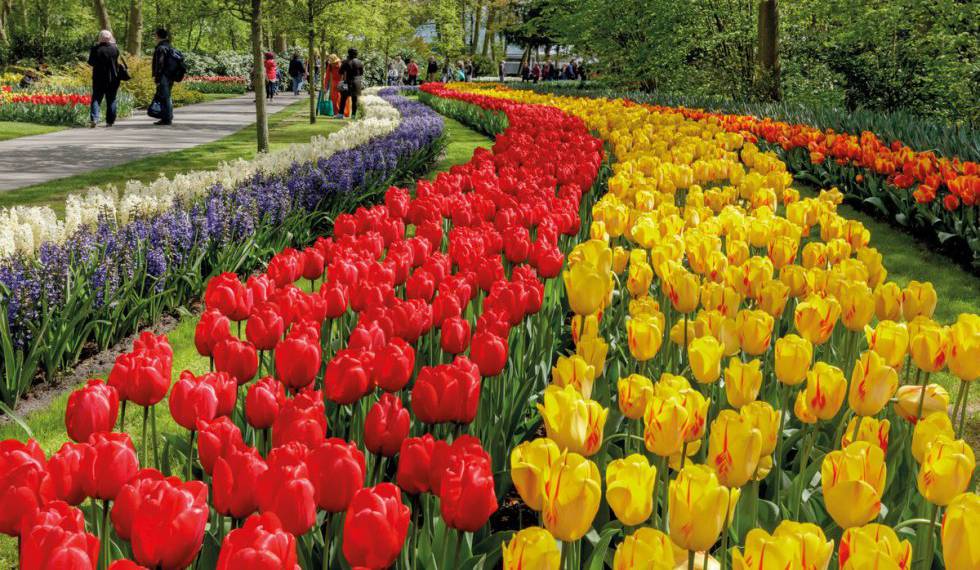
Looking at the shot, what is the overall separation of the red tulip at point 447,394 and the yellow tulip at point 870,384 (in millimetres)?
861

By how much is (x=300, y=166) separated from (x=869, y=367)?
20.6 ft

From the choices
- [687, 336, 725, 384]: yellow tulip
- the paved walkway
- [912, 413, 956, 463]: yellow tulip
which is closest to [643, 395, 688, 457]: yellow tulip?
[687, 336, 725, 384]: yellow tulip

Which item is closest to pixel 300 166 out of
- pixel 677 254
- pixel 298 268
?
pixel 298 268

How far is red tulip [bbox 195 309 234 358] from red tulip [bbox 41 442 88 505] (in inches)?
31.1

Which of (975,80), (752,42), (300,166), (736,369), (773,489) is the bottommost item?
(773,489)

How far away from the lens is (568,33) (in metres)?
28.4

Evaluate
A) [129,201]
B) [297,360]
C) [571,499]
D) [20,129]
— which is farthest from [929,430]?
[20,129]

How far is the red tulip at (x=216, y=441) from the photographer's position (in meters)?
1.66

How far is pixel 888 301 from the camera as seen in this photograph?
2553 millimetres

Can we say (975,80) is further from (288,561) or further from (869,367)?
(288,561)

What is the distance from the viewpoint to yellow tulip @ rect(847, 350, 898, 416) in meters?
1.94

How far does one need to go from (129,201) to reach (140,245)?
873mm

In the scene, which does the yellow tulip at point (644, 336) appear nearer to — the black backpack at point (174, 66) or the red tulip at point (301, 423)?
the red tulip at point (301, 423)

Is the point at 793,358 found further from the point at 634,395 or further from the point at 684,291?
the point at 684,291
